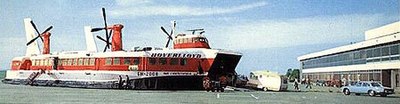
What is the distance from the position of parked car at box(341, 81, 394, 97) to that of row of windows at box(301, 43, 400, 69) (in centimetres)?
809

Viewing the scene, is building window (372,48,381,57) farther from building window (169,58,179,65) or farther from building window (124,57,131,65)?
building window (124,57,131,65)

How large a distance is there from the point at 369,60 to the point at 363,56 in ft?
5.85

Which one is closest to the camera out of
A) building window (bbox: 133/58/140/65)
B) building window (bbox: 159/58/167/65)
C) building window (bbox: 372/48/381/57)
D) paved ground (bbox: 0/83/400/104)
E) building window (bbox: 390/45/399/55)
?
paved ground (bbox: 0/83/400/104)

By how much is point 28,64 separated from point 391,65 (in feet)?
117

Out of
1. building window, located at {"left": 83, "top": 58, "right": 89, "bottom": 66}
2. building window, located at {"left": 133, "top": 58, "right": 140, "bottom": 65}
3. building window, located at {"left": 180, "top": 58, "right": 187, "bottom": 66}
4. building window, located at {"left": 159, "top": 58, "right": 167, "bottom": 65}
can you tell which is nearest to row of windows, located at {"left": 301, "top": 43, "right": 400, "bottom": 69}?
building window, located at {"left": 180, "top": 58, "right": 187, "bottom": 66}

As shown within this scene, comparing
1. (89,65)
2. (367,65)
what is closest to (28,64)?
(89,65)

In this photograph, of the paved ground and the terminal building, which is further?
the terminal building

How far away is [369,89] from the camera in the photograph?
3219cm

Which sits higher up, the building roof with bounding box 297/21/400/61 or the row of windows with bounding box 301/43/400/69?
the building roof with bounding box 297/21/400/61

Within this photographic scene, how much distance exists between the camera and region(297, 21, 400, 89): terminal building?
41281mm

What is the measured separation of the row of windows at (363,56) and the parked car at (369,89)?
8091 millimetres

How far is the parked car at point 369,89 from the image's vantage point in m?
31.2

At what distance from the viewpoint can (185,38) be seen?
44.5 meters

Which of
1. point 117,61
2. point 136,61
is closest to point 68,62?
point 117,61
